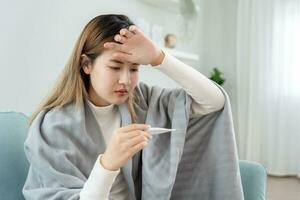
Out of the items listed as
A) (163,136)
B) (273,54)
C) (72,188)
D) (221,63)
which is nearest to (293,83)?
(273,54)

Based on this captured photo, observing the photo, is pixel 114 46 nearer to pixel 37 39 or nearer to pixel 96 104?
pixel 96 104

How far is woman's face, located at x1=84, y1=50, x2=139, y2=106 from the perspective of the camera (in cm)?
111

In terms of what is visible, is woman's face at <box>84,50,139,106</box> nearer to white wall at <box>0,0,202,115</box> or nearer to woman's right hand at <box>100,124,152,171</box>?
woman's right hand at <box>100,124,152,171</box>

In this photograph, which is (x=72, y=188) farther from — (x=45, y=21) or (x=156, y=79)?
(x=156, y=79)

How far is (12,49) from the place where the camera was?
70.7 inches

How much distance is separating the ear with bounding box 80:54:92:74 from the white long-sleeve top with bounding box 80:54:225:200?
11 centimetres

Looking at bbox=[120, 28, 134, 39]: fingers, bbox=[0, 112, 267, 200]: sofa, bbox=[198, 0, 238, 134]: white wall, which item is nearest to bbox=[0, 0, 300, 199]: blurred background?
bbox=[198, 0, 238, 134]: white wall

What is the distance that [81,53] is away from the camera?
1.16 meters

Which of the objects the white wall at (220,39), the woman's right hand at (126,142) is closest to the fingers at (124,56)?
the woman's right hand at (126,142)

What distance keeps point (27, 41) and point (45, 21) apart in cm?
17

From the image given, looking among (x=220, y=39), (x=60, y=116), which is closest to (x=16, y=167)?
(x=60, y=116)

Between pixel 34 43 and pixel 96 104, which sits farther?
pixel 34 43

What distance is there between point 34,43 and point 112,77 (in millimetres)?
995

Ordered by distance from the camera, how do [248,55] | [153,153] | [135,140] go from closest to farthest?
[135,140] < [153,153] < [248,55]
